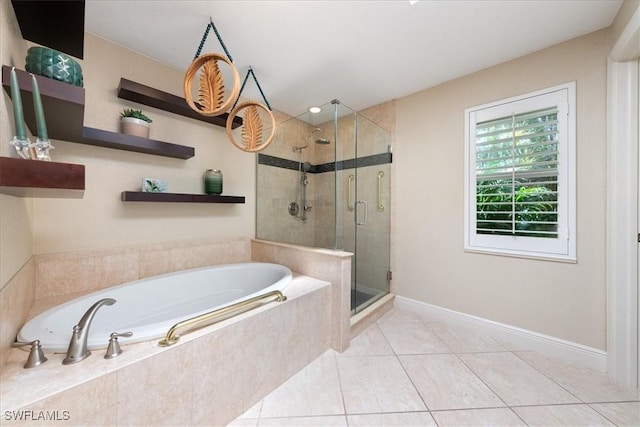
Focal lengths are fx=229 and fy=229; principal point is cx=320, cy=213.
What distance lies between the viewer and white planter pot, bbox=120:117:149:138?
1709 mm

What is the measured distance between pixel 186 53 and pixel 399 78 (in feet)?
6.20

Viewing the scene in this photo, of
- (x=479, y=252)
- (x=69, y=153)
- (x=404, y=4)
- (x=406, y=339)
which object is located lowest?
(x=406, y=339)

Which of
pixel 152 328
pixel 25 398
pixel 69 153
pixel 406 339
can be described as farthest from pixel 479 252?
pixel 69 153

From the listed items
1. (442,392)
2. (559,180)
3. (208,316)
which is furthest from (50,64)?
(559,180)

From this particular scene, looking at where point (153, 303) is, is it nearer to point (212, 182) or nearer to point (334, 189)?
point (212, 182)

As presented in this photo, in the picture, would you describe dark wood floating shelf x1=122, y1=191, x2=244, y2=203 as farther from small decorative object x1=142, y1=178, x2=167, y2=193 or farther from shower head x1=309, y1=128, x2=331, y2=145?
shower head x1=309, y1=128, x2=331, y2=145

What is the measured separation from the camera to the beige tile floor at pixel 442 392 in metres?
1.20

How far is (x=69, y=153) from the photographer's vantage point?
5.11ft

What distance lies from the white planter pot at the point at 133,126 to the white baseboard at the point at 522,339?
2978 millimetres

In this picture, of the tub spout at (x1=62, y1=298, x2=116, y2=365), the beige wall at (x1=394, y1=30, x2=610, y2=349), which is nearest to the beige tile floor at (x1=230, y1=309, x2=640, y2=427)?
the beige wall at (x1=394, y1=30, x2=610, y2=349)

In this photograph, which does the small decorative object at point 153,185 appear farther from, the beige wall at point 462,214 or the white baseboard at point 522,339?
the white baseboard at point 522,339

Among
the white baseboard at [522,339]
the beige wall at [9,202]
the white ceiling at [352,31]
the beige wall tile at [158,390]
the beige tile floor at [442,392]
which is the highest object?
the white ceiling at [352,31]

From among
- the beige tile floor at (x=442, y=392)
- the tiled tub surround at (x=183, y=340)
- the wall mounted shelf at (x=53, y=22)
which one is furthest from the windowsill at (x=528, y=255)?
the wall mounted shelf at (x=53, y=22)

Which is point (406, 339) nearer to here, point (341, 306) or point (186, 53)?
point (341, 306)
